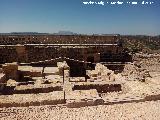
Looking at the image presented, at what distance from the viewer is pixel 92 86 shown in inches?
A: 428

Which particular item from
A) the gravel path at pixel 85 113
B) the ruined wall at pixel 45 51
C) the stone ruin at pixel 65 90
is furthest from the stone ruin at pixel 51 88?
the ruined wall at pixel 45 51

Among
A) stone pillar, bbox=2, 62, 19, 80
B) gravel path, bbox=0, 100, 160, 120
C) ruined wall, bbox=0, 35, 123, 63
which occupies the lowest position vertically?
gravel path, bbox=0, 100, 160, 120

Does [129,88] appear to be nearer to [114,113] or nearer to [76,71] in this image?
[114,113]

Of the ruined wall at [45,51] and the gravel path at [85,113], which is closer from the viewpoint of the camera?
the gravel path at [85,113]

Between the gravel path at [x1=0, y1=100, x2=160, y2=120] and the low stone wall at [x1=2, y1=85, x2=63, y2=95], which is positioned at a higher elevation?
the low stone wall at [x1=2, y1=85, x2=63, y2=95]

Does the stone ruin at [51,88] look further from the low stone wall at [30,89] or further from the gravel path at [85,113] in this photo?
the gravel path at [85,113]

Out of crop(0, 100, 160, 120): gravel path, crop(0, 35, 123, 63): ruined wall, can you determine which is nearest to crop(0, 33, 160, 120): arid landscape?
crop(0, 100, 160, 120): gravel path

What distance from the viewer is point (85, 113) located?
8.08 m

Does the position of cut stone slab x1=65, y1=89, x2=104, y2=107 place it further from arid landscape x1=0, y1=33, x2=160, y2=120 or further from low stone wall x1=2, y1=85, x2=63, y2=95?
low stone wall x1=2, y1=85, x2=63, y2=95

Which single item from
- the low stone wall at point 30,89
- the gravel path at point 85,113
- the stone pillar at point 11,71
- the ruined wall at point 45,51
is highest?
the ruined wall at point 45,51

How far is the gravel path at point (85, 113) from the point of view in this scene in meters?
7.75

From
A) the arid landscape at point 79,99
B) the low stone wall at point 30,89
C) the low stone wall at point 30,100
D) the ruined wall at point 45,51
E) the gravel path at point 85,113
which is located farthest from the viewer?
the ruined wall at point 45,51

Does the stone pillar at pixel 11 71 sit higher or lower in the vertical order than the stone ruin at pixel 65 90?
higher

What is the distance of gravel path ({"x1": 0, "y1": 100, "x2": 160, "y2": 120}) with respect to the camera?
775 centimetres
